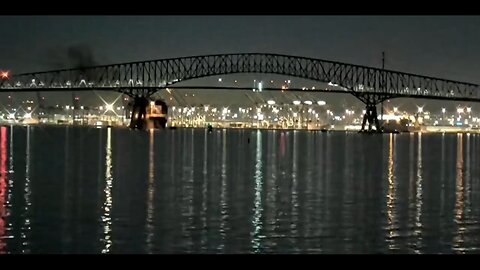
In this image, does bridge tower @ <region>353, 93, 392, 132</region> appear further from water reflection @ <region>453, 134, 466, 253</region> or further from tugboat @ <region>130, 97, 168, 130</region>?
water reflection @ <region>453, 134, 466, 253</region>

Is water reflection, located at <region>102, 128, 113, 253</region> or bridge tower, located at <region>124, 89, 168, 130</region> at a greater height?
bridge tower, located at <region>124, 89, 168, 130</region>

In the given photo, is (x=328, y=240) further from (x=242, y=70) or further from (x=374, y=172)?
(x=242, y=70)

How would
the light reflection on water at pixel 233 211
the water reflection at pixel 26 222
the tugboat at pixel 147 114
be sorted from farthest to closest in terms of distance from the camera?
the tugboat at pixel 147 114 < the light reflection on water at pixel 233 211 < the water reflection at pixel 26 222

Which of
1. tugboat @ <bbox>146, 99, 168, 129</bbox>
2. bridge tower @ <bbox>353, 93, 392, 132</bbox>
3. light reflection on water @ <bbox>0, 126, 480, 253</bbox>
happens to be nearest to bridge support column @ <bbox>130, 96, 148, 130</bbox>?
tugboat @ <bbox>146, 99, 168, 129</bbox>

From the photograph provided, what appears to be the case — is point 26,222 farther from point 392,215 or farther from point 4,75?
→ point 4,75

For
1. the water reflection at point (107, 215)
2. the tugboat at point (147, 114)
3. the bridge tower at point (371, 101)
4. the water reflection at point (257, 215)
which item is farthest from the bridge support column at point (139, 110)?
the water reflection at point (257, 215)

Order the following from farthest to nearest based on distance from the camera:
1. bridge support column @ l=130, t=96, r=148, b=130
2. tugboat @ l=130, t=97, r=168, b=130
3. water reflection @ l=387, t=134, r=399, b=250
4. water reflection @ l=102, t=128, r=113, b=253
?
1. tugboat @ l=130, t=97, r=168, b=130
2. bridge support column @ l=130, t=96, r=148, b=130
3. water reflection @ l=387, t=134, r=399, b=250
4. water reflection @ l=102, t=128, r=113, b=253

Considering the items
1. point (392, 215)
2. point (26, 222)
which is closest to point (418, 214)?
point (392, 215)

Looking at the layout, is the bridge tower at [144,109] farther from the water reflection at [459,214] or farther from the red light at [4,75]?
the water reflection at [459,214]

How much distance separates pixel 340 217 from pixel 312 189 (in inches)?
323

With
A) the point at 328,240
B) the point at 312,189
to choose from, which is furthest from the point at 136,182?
the point at 328,240

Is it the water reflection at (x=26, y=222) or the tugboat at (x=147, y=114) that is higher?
the tugboat at (x=147, y=114)
